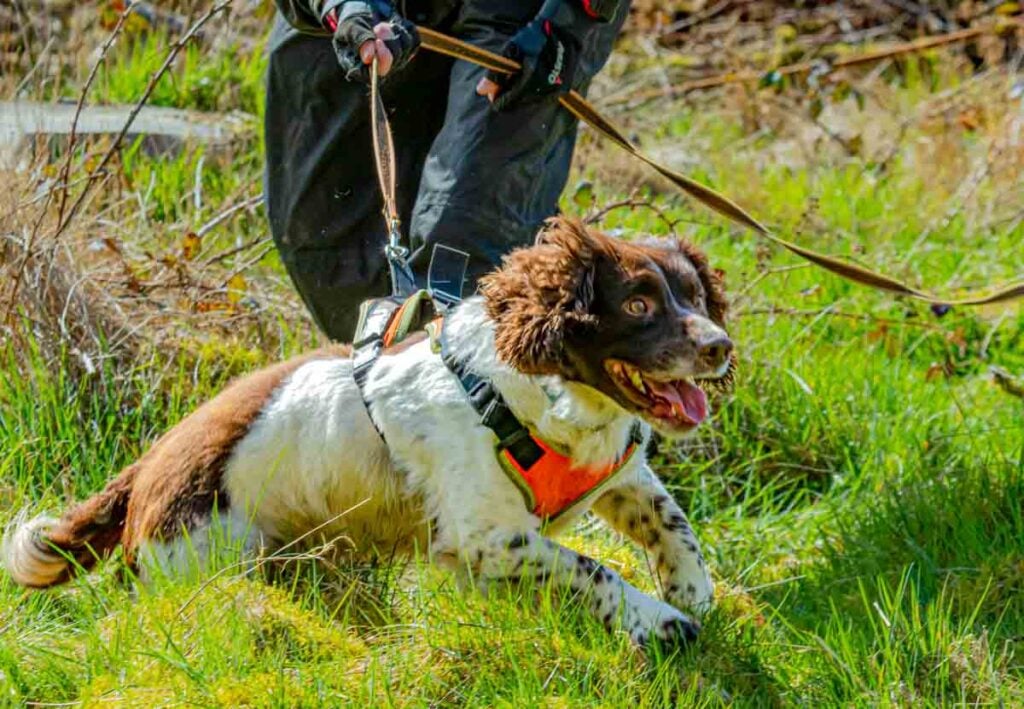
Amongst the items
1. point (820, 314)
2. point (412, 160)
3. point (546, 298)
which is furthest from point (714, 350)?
point (820, 314)

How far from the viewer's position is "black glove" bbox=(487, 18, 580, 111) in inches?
153

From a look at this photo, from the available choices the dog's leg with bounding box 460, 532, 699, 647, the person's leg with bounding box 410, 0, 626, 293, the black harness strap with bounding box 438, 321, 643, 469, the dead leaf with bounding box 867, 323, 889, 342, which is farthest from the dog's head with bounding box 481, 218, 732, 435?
the dead leaf with bounding box 867, 323, 889, 342

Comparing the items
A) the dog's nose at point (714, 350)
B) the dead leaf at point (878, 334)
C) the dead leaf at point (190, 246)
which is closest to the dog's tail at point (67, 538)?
the dead leaf at point (190, 246)

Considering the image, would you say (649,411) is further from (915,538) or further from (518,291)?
(915,538)

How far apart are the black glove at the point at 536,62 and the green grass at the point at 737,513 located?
1.20 m

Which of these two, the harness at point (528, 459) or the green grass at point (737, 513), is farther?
the harness at point (528, 459)

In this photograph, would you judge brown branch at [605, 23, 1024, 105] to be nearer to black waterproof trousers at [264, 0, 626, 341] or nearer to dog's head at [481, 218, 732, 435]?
black waterproof trousers at [264, 0, 626, 341]

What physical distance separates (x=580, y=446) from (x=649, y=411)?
0.23 m

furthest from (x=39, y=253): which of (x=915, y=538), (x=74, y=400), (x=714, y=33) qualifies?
(x=714, y=33)

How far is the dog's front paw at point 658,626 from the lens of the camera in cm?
324

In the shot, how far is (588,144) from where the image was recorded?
6727mm

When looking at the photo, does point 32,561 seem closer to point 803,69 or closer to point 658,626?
point 658,626

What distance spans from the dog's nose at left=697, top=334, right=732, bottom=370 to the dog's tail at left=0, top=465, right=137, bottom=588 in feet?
5.03

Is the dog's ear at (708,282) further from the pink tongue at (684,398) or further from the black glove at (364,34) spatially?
the black glove at (364,34)
